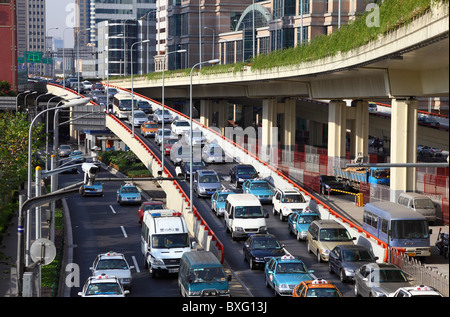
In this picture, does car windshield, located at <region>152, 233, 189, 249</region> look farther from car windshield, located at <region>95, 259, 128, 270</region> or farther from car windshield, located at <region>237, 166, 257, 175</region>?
car windshield, located at <region>237, 166, 257, 175</region>

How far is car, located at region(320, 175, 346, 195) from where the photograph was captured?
53.9 m

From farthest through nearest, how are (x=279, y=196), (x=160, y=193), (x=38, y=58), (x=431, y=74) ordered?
(x=38, y=58), (x=160, y=193), (x=279, y=196), (x=431, y=74)

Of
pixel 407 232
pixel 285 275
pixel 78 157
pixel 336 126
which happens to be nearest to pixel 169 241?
pixel 78 157

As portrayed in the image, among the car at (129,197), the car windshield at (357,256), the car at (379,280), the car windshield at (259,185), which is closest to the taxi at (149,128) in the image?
the car at (129,197)

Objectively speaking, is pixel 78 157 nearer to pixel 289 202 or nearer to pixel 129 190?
pixel 289 202

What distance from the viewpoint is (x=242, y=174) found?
57750 millimetres

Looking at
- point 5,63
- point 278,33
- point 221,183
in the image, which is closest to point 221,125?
point 278,33

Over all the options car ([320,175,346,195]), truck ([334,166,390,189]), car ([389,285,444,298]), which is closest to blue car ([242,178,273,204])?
car ([320,175,346,195])

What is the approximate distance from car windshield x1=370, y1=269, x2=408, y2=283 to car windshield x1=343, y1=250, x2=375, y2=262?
159 inches

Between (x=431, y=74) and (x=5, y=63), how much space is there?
89.2 meters

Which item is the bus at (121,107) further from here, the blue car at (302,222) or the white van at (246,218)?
the blue car at (302,222)

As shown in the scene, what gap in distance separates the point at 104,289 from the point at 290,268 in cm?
750

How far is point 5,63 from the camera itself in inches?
4579
